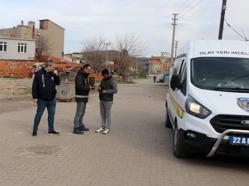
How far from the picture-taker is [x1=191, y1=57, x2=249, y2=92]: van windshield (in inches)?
352

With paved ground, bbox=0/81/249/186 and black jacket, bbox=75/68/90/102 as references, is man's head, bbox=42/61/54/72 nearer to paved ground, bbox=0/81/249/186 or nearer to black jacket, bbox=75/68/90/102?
black jacket, bbox=75/68/90/102

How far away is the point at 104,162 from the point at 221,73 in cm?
281

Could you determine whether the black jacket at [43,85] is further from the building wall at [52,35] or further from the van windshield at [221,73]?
the building wall at [52,35]

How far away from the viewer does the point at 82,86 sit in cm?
1190

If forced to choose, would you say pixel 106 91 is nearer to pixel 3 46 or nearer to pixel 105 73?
pixel 105 73

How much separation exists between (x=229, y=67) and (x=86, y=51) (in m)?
92.2

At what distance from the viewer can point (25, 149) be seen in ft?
31.5

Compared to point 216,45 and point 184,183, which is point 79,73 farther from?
point 184,183

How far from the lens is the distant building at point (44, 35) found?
96938 millimetres

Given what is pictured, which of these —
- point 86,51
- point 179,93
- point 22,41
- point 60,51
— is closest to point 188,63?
point 179,93

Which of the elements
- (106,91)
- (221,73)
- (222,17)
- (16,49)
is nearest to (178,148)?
(221,73)

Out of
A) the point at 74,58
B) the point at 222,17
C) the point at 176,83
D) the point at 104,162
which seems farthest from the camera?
the point at 74,58

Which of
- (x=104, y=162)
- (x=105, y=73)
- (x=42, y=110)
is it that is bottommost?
(x=104, y=162)

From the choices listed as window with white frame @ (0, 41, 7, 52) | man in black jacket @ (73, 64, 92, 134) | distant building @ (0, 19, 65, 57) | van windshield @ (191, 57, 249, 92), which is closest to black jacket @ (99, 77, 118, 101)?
man in black jacket @ (73, 64, 92, 134)
